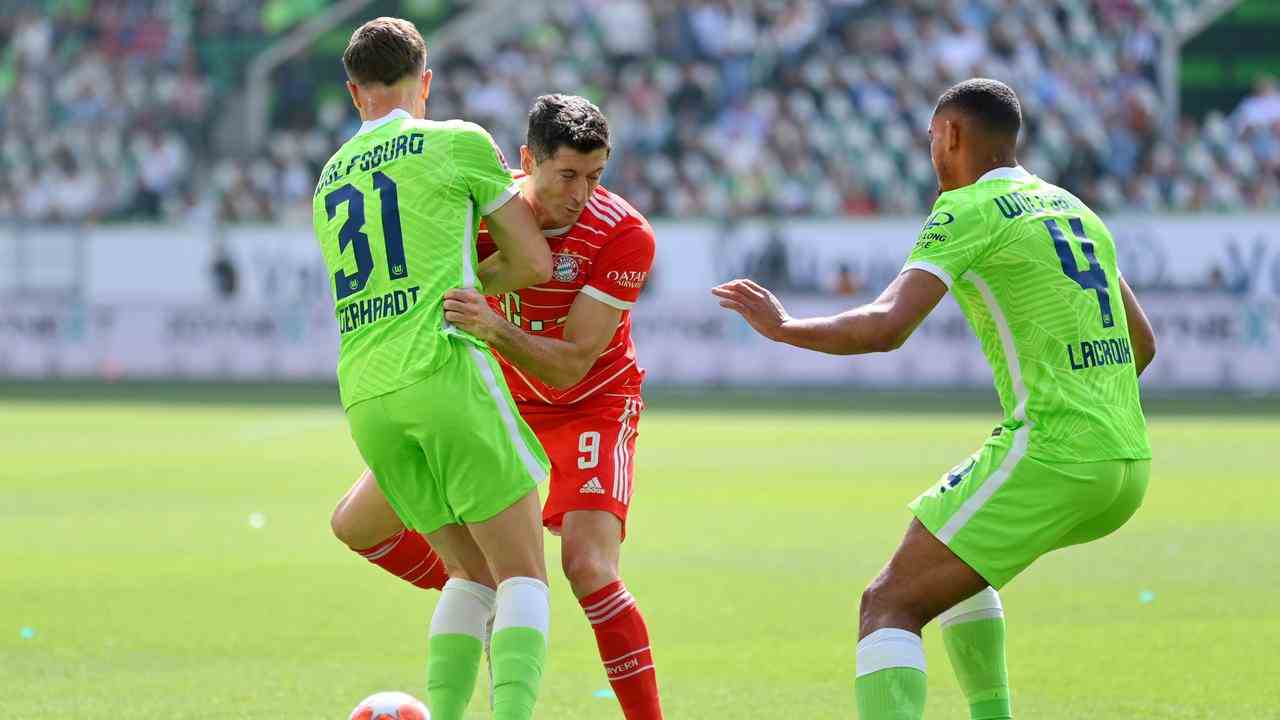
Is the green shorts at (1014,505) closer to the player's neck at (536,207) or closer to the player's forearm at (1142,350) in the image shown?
the player's forearm at (1142,350)

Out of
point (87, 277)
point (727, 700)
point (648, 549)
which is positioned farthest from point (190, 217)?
point (727, 700)

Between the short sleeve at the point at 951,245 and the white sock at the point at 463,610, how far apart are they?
67.9 inches

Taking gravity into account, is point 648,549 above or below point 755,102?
below

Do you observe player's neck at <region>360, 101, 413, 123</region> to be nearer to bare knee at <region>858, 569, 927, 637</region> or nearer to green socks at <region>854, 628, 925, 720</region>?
bare knee at <region>858, 569, 927, 637</region>

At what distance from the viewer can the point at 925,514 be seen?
5020 mm

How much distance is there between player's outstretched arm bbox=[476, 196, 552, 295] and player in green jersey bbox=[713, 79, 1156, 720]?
62 centimetres

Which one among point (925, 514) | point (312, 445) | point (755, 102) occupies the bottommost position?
point (312, 445)

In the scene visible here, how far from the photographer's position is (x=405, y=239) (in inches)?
203

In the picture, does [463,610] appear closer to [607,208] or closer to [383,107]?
[607,208]

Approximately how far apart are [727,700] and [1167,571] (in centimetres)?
420

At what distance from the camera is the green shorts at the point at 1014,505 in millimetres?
4930

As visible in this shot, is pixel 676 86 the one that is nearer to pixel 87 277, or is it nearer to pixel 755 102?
pixel 755 102

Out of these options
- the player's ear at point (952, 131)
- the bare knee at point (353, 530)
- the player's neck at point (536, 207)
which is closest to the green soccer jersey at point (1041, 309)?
the player's ear at point (952, 131)

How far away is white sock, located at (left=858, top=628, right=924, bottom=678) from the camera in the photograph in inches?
192
